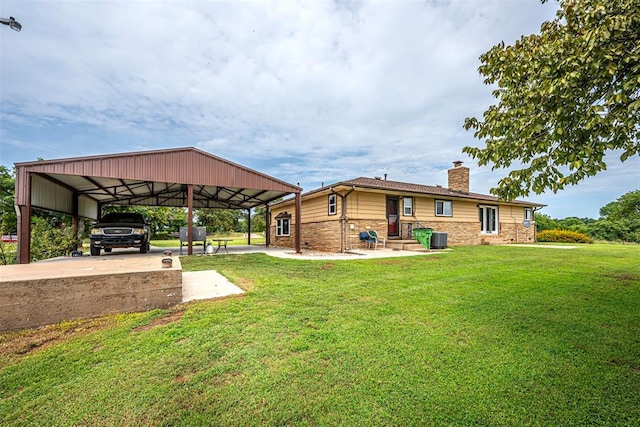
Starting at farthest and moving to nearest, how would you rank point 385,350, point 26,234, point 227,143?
1. point 227,143
2. point 26,234
3. point 385,350

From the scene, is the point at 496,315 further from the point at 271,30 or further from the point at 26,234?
the point at 26,234

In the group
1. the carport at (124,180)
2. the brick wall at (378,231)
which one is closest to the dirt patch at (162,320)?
the carport at (124,180)

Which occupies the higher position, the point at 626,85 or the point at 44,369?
the point at 626,85

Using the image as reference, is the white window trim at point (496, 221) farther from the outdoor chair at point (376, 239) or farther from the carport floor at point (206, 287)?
the carport floor at point (206, 287)

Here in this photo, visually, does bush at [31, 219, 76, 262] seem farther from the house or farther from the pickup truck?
the house

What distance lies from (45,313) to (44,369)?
1.38m

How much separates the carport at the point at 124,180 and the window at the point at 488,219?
13.4 m

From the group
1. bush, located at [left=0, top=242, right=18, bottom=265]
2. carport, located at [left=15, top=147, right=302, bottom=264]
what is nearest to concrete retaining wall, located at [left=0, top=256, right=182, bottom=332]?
carport, located at [left=15, top=147, right=302, bottom=264]

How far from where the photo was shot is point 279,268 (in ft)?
25.0

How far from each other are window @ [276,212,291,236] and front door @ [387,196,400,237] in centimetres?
671

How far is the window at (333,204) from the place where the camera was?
533 inches

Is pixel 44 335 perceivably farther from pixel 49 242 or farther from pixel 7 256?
pixel 49 242

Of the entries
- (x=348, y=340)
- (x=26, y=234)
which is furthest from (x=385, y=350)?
(x=26, y=234)

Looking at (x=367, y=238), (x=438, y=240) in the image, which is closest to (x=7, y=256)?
(x=367, y=238)
